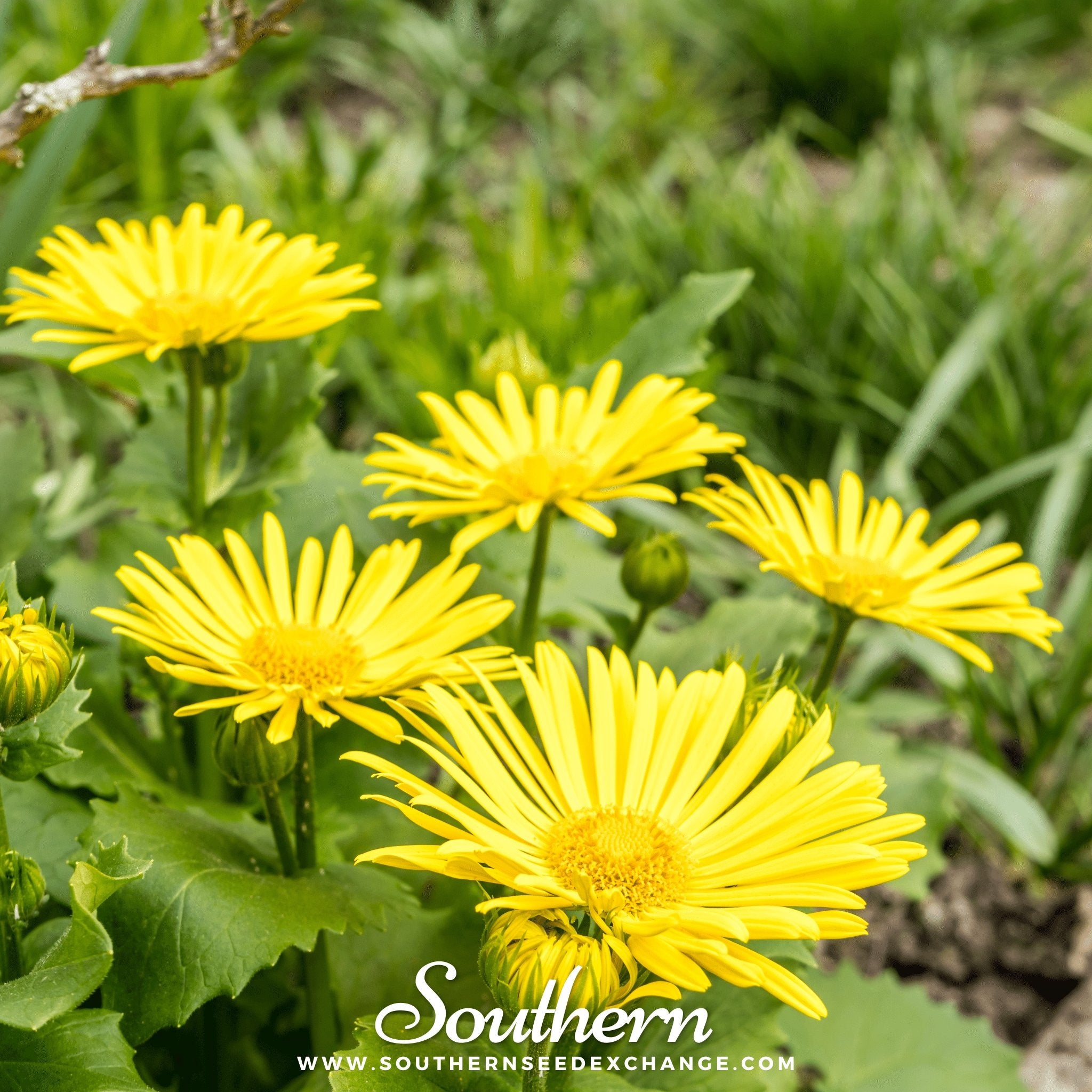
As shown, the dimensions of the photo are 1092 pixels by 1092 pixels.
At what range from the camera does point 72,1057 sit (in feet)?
2.02

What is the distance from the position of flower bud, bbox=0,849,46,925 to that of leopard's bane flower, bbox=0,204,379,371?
324 mm

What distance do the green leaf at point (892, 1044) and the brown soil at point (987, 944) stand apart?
0.21m

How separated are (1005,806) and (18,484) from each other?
1148mm

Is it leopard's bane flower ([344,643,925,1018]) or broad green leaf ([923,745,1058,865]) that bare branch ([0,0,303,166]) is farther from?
broad green leaf ([923,745,1058,865])

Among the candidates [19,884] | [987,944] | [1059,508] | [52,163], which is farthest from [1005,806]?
[52,163]

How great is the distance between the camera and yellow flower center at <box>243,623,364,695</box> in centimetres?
69

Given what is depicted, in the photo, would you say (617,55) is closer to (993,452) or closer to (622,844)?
(993,452)

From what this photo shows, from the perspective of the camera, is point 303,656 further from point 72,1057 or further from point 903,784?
point 903,784

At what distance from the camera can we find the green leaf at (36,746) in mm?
614

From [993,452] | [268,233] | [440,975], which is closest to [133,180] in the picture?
[268,233]

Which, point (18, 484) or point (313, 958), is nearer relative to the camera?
point (313, 958)

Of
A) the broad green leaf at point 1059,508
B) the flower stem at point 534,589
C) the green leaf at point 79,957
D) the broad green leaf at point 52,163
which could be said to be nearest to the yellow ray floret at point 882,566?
the flower stem at point 534,589

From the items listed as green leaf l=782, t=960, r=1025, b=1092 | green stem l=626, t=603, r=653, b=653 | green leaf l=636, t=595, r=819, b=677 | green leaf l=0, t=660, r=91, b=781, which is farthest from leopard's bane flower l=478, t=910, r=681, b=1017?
green leaf l=782, t=960, r=1025, b=1092

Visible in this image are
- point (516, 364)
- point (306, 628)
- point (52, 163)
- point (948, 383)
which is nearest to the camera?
point (306, 628)
